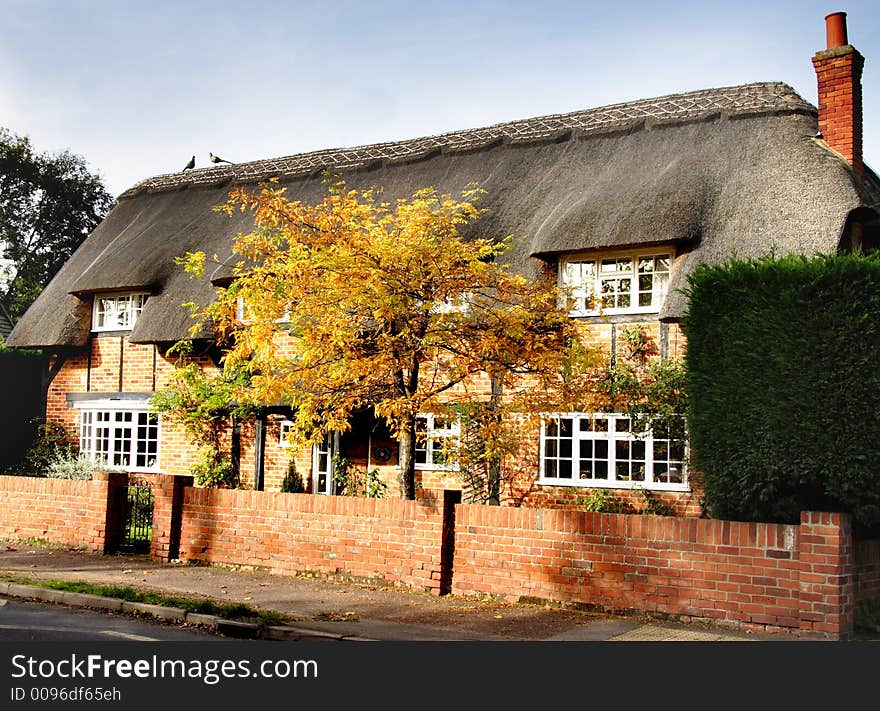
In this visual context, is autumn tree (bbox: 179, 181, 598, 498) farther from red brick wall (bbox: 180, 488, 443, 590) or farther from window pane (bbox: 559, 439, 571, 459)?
window pane (bbox: 559, 439, 571, 459)

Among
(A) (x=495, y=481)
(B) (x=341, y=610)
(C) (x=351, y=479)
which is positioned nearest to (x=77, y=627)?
(B) (x=341, y=610)

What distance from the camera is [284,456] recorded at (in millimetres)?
19203

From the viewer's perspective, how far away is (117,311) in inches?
845

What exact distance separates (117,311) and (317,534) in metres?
10.9

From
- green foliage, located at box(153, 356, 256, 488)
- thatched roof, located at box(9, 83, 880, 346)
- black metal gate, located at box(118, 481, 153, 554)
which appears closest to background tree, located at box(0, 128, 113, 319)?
thatched roof, located at box(9, 83, 880, 346)

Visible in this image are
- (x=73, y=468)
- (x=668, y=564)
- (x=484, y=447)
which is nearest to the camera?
(x=668, y=564)

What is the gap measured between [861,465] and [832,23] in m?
8.88

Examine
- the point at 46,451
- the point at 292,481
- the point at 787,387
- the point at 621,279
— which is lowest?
the point at 292,481

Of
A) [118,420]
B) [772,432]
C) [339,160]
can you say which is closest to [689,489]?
[772,432]

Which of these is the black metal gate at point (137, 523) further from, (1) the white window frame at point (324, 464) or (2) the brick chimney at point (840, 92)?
(2) the brick chimney at point (840, 92)

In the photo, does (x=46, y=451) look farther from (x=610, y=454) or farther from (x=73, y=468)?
(x=610, y=454)

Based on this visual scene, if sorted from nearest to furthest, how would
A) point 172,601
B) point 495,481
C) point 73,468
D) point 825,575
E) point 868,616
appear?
point 825,575 < point 868,616 < point 172,601 < point 495,481 < point 73,468

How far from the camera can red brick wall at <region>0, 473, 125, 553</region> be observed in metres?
14.8

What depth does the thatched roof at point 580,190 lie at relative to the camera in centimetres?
1428
